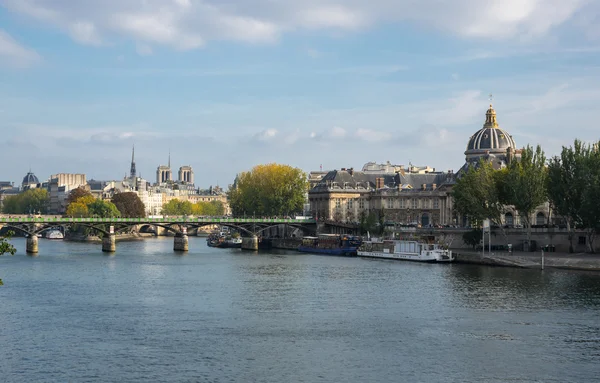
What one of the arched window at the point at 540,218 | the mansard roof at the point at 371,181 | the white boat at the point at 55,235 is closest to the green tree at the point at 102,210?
the white boat at the point at 55,235

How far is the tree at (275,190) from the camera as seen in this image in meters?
146

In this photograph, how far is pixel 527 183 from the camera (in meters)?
94.4

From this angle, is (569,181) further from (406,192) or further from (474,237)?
(406,192)

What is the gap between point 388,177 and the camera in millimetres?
154750

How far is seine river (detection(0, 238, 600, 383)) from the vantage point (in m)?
42.0

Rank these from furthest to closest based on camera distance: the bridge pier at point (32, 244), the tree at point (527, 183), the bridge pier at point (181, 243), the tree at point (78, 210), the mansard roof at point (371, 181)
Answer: the tree at point (78, 210)
the mansard roof at point (371, 181)
the bridge pier at point (181, 243)
the bridge pier at point (32, 244)
the tree at point (527, 183)

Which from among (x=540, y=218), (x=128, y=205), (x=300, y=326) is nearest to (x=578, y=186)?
(x=540, y=218)

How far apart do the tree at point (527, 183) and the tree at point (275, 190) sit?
176 ft

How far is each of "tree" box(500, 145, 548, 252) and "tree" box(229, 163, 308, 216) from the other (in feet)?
176

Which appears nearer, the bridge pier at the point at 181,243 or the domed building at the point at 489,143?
the bridge pier at the point at 181,243

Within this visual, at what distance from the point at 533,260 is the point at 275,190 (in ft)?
212

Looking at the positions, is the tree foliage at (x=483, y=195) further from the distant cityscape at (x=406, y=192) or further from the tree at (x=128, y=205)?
the tree at (x=128, y=205)

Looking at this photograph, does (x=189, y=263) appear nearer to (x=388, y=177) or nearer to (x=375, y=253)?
(x=375, y=253)

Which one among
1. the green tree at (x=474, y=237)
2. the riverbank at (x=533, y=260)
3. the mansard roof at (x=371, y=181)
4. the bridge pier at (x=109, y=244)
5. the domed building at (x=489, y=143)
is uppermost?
the domed building at (x=489, y=143)
